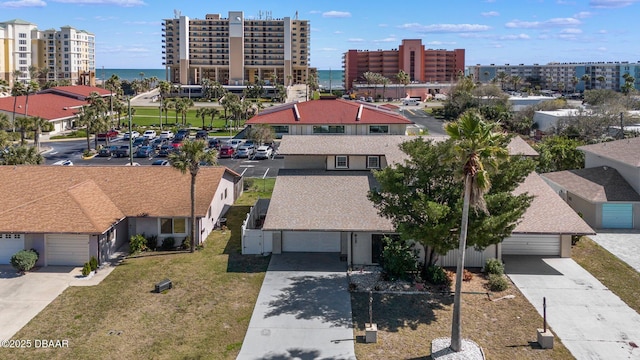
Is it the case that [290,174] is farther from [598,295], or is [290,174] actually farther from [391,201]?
[598,295]

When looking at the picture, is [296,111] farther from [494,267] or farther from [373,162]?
[494,267]

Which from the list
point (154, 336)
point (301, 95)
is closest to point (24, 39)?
point (301, 95)

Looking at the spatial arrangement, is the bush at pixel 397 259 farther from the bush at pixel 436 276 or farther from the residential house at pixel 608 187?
the residential house at pixel 608 187

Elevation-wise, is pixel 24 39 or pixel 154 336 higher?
pixel 24 39

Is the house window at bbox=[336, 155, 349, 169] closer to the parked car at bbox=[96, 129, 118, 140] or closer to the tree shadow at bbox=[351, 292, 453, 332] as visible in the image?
the tree shadow at bbox=[351, 292, 453, 332]

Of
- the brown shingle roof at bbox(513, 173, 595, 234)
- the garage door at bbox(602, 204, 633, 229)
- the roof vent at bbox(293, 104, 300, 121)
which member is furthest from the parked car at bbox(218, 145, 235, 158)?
the garage door at bbox(602, 204, 633, 229)

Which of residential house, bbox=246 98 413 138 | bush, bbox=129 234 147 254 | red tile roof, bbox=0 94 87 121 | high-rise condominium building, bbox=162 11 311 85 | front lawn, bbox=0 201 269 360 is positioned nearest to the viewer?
front lawn, bbox=0 201 269 360

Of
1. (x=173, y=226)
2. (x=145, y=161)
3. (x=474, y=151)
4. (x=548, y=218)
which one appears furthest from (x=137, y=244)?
(x=145, y=161)
